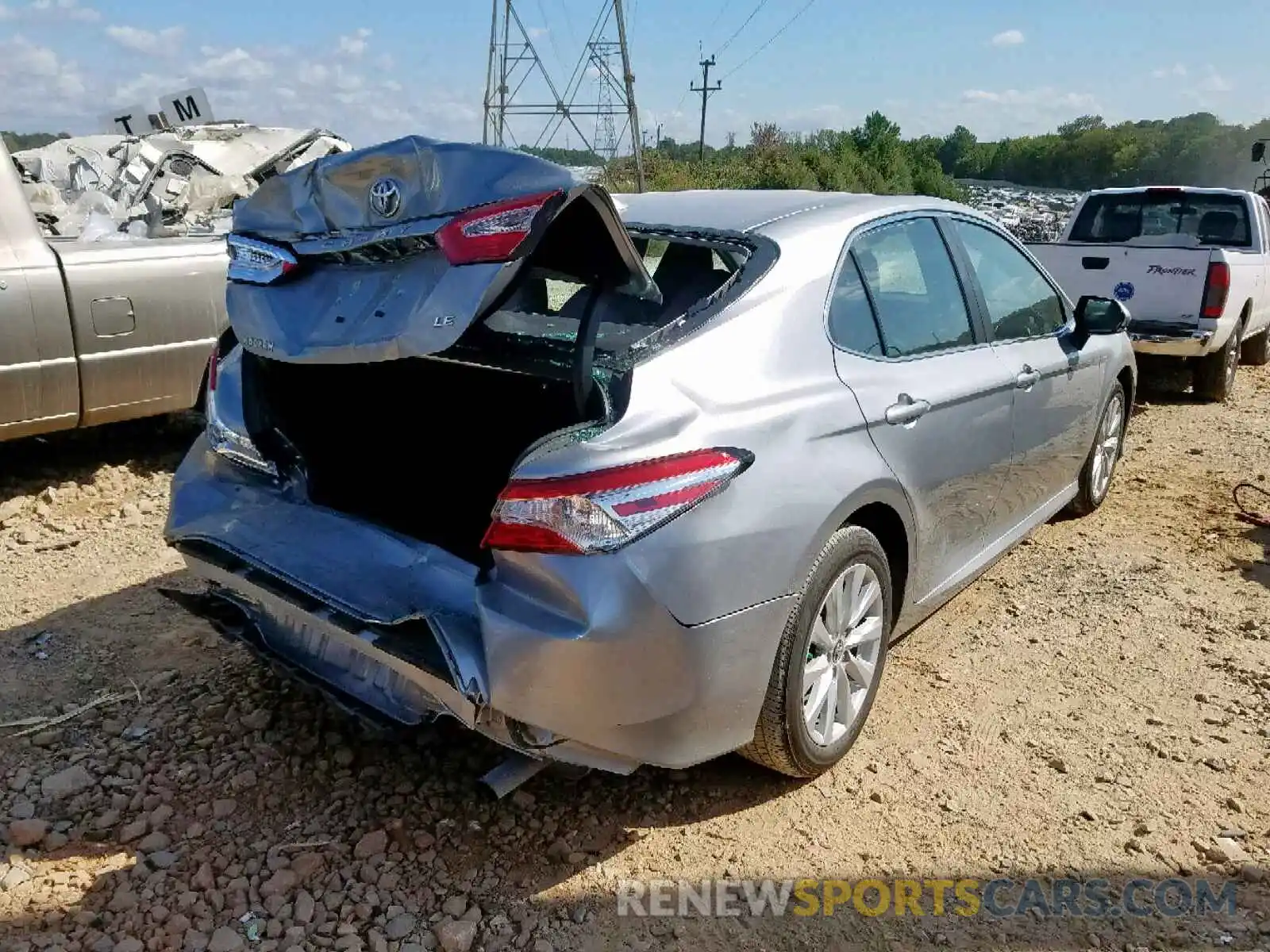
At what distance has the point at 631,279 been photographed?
2.52 metres

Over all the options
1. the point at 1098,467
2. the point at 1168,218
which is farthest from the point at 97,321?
the point at 1168,218

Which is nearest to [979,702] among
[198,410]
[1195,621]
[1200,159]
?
[1195,621]

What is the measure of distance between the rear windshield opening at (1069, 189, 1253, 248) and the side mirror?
487cm

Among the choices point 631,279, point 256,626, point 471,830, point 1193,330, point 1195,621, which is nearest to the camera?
point 631,279

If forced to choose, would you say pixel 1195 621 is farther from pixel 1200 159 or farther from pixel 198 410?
pixel 1200 159

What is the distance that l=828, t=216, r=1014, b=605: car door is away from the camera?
9.66 feet

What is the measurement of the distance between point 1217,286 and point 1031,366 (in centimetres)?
487

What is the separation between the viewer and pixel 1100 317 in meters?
4.36

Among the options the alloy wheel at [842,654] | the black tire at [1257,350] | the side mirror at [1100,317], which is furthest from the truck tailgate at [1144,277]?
the alloy wheel at [842,654]

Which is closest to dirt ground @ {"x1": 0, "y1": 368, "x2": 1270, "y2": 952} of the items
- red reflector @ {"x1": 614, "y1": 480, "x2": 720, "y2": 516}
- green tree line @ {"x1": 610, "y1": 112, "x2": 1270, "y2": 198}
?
red reflector @ {"x1": 614, "y1": 480, "x2": 720, "y2": 516}

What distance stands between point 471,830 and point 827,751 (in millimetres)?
1018

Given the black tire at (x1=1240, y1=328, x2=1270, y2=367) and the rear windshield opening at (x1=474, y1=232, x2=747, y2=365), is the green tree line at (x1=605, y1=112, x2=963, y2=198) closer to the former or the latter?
the black tire at (x1=1240, y1=328, x2=1270, y2=367)

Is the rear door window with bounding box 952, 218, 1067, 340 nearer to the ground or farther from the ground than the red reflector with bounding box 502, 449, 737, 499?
farther from the ground

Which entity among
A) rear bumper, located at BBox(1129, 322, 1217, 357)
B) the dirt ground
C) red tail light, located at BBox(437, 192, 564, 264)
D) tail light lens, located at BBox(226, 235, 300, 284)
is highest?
red tail light, located at BBox(437, 192, 564, 264)
